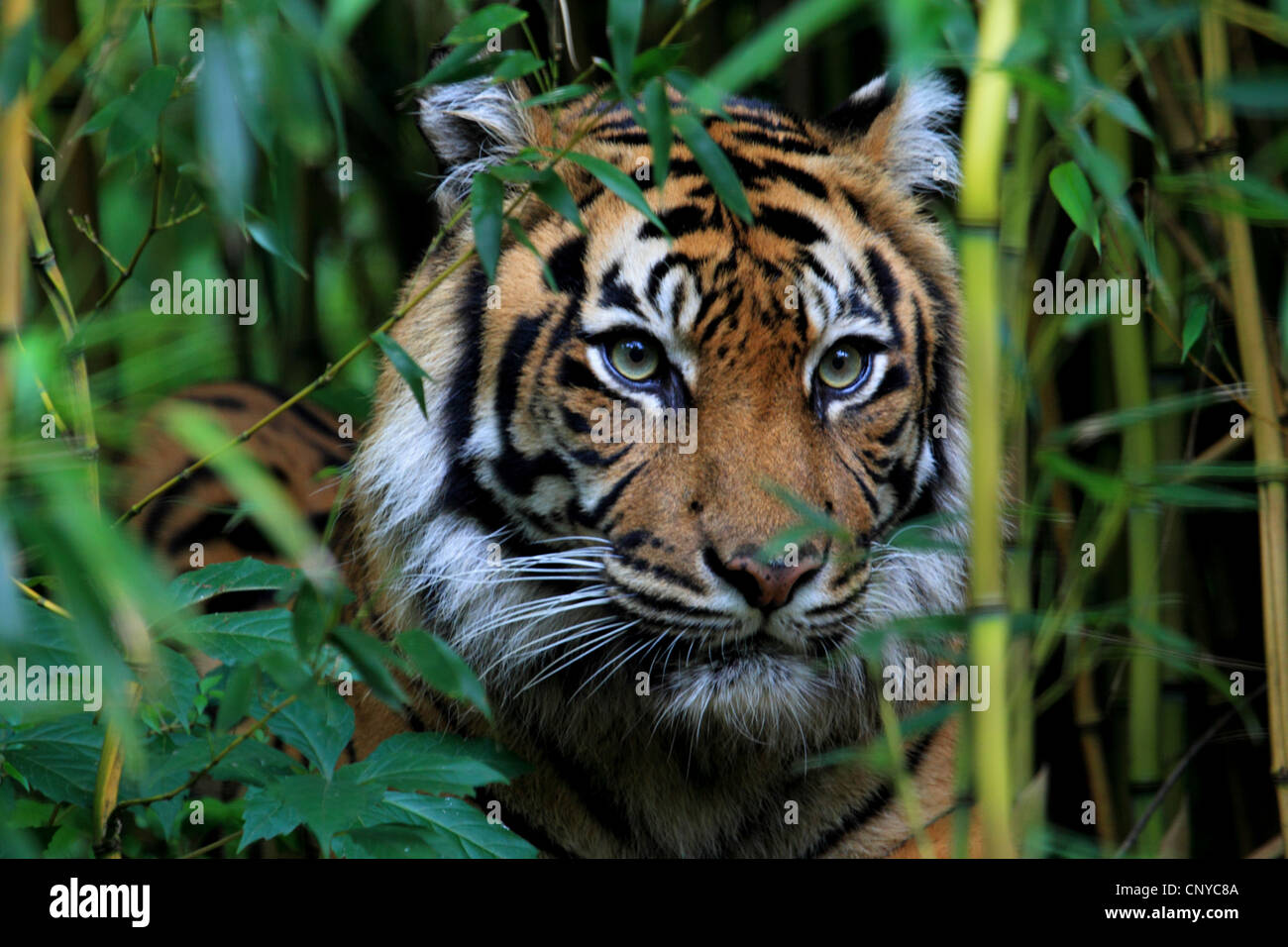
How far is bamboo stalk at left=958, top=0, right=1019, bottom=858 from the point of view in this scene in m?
0.89

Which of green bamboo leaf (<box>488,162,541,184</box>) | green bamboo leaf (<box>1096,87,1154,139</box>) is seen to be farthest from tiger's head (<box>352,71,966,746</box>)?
green bamboo leaf (<box>1096,87,1154,139</box>)

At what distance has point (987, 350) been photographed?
0.90m

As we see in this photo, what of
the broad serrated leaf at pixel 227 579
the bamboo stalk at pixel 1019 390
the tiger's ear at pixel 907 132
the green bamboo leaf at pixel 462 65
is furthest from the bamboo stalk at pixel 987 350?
the tiger's ear at pixel 907 132

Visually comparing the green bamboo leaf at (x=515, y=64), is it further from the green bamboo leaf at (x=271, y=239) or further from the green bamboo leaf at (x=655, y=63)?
the green bamboo leaf at (x=271, y=239)

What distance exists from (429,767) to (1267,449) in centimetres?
102

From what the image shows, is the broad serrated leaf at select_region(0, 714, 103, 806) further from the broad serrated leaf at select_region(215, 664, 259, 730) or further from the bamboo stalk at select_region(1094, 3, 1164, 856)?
the bamboo stalk at select_region(1094, 3, 1164, 856)

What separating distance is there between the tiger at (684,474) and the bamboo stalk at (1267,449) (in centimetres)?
40

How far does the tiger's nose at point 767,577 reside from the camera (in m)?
1.41

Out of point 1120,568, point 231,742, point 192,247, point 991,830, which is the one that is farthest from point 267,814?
point 192,247

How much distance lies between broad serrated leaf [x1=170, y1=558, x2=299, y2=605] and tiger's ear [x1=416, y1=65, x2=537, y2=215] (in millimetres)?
630
